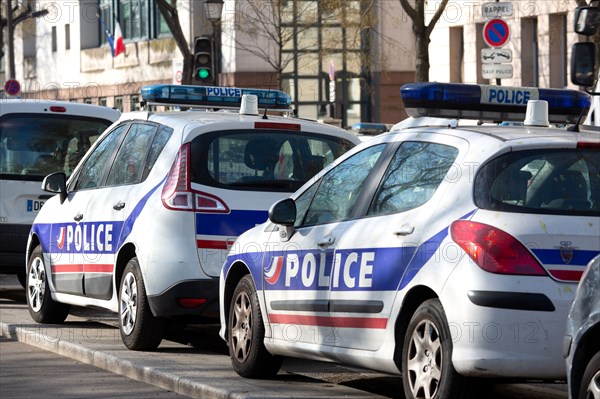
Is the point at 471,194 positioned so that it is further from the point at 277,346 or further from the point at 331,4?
the point at 331,4

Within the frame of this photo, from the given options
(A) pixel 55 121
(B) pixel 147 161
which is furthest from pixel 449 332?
(A) pixel 55 121

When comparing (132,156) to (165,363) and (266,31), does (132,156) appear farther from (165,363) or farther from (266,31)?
(266,31)

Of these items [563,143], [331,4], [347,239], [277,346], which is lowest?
[277,346]

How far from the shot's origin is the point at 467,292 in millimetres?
7062

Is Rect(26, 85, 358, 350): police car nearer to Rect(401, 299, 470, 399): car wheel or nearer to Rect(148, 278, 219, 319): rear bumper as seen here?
Rect(148, 278, 219, 319): rear bumper

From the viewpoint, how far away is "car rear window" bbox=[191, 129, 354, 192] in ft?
34.1

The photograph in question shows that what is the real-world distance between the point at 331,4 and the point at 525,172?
22632mm

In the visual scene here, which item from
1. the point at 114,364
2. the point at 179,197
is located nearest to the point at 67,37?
the point at 179,197

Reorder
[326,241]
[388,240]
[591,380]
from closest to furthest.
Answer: [591,380], [388,240], [326,241]

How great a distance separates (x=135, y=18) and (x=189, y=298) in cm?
4946

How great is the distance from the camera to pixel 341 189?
8734 mm

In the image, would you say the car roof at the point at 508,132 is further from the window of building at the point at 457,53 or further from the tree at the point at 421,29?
the window of building at the point at 457,53

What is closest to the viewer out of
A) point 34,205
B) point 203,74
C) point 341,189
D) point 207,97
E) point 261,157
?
point 341,189

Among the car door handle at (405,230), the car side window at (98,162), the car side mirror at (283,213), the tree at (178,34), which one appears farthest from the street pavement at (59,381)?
the tree at (178,34)
